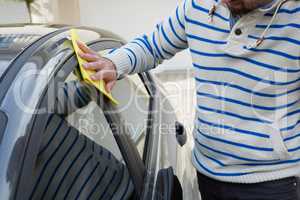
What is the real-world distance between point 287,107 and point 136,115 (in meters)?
0.81

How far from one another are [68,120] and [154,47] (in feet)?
1.70

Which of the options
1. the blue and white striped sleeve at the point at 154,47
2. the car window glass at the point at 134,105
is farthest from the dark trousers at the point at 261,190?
the blue and white striped sleeve at the point at 154,47

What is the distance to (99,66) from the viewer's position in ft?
5.17

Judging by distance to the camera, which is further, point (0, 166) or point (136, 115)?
point (136, 115)

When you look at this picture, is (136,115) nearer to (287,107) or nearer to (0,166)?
(287,107)

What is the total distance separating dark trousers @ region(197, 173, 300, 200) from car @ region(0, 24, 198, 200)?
0.79 feet

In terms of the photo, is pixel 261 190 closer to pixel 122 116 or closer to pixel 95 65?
pixel 122 116

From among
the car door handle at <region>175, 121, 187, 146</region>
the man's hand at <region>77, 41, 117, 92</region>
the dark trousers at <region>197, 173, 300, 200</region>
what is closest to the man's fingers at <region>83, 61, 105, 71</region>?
the man's hand at <region>77, 41, 117, 92</region>

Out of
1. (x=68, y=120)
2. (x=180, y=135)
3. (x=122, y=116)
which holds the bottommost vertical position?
(x=180, y=135)

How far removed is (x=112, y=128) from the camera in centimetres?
171

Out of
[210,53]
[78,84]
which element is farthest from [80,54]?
[210,53]

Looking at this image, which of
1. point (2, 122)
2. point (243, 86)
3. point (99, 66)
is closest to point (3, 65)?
point (2, 122)

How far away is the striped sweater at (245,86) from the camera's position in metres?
1.48

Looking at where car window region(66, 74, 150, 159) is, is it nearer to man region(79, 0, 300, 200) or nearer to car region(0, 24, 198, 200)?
car region(0, 24, 198, 200)
